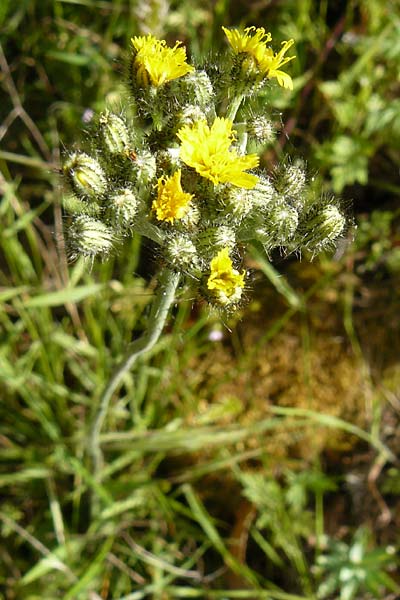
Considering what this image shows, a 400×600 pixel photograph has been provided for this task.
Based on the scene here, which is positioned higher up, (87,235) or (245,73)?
(245,73)

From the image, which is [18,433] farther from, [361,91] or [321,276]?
[361,91]

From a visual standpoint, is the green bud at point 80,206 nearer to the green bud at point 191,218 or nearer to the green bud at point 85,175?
the green bud at point 85,175

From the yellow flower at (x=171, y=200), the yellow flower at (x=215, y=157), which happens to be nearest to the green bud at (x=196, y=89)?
the yellow flower at (x=215, y=157)

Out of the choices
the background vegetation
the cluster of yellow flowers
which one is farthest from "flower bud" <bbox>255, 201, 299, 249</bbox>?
the background vegetation

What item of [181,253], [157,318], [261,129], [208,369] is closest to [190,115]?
[261,129]

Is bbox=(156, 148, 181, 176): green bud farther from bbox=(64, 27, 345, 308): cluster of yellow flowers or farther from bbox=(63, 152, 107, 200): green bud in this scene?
bbox=(63, 152, 107, 200): green bud

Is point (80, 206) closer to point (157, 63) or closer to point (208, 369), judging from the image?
point (157, 63)

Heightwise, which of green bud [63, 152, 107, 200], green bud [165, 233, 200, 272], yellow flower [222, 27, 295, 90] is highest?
yellow flower [222, 27, 295, 90]
